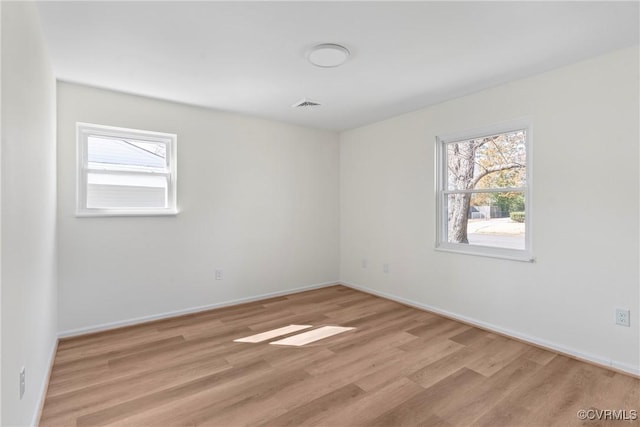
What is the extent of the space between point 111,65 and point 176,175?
4.15 feet

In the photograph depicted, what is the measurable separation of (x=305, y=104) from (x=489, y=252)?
2561 mm

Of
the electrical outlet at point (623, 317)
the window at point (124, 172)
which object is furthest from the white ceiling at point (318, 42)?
the electrical outlet at point (623, 317)

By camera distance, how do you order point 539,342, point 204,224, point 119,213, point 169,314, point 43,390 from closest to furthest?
point 43,390, point 539,342, point 119,213, point 169,314, point 204,224

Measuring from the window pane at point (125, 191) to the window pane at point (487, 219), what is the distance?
333cm

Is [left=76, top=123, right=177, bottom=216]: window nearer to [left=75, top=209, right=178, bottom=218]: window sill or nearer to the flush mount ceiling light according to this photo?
[left=75, top=209, right=178, bottom=218]: window sill

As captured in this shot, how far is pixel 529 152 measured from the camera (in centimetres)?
293

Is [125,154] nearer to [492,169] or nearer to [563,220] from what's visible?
[492,169]

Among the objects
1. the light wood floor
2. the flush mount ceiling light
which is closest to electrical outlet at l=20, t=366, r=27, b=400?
the light wood floor

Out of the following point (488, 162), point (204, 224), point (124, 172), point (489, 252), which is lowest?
point (489, 252)

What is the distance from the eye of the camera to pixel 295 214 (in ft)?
15.2

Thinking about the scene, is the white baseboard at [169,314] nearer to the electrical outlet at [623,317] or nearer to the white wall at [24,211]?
the white wall at [24,211]

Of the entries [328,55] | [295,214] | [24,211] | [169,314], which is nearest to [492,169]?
[328,55]

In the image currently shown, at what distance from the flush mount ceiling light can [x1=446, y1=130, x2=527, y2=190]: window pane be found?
5.98 ft

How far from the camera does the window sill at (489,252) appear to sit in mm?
2977
